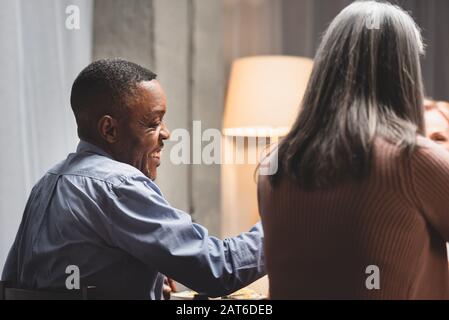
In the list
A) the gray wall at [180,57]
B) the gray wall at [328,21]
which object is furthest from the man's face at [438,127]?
the gray wall at [328,21]

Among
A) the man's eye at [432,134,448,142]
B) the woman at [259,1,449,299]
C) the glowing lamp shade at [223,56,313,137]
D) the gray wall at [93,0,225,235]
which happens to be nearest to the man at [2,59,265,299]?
the woman at [259,1,449,299]

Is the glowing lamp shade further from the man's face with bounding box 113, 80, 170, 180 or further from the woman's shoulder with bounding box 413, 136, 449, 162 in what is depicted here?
the woman's shoulder with bounding box 413, 136, 449, 162

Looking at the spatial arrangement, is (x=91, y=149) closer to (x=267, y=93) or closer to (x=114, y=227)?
(x=114, y=227)

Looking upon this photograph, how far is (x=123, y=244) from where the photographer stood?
51.2 inches

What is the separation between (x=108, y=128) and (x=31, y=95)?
696mm

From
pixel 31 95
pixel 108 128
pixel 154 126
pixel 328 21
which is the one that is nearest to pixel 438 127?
pixel 154 126

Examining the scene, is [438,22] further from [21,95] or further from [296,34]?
[21,95]

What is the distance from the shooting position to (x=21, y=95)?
6.35ft

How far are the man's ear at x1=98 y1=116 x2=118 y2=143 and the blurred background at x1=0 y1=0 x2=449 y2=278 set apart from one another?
56 cm

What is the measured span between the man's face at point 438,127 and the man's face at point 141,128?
2.92ft

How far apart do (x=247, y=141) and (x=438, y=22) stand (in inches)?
49.3

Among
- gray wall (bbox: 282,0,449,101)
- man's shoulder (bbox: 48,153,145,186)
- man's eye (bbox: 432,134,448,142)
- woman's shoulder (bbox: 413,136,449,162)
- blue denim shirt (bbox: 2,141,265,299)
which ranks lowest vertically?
blue denim shirt (bbox: 2,141,265,299)

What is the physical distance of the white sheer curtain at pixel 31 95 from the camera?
189cm

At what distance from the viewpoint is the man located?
1.30m
